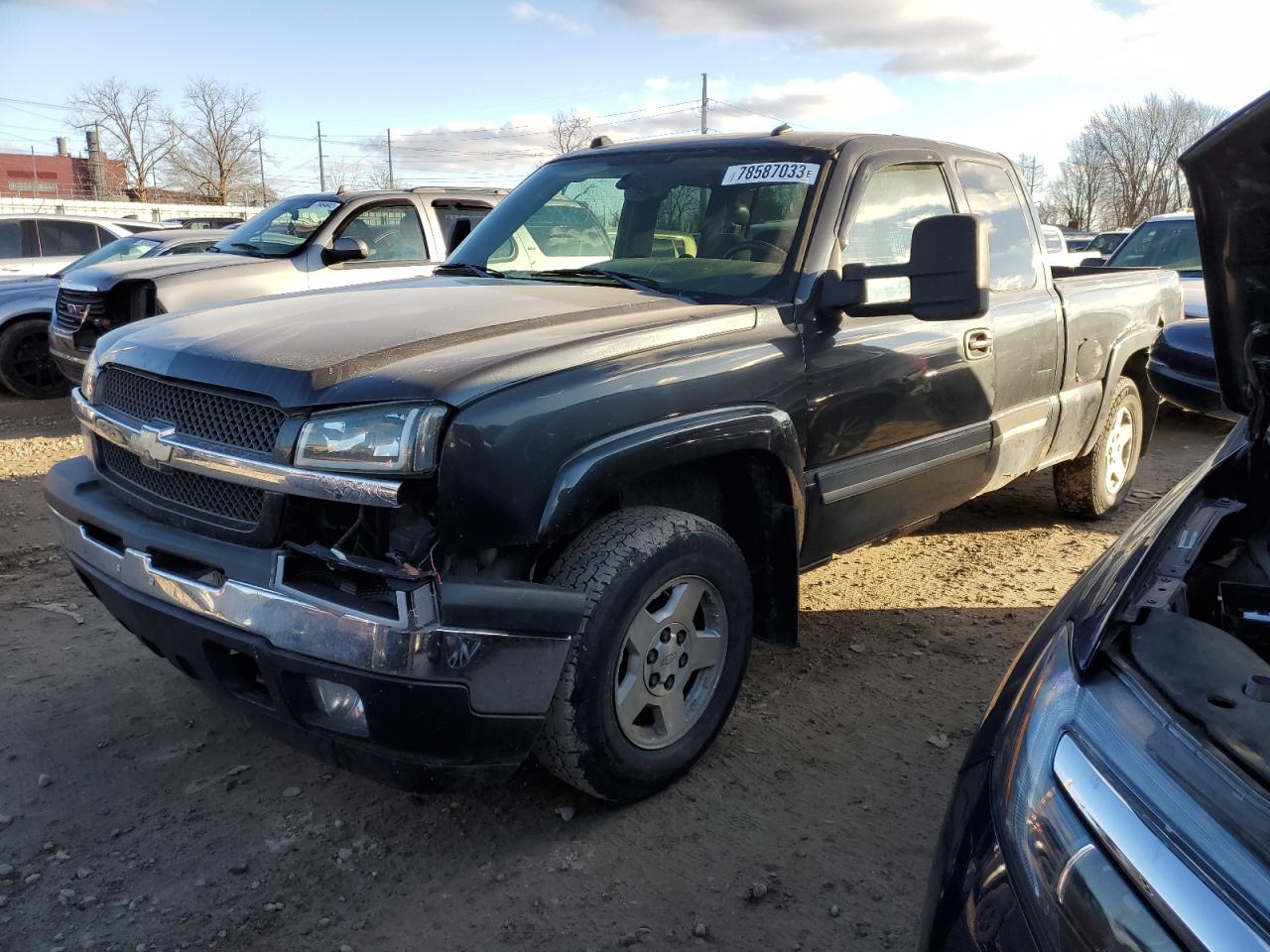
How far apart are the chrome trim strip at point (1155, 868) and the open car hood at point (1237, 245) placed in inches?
44.3

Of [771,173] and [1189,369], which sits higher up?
[771,173]

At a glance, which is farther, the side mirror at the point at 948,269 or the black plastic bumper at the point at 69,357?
the black plastic bumper at the point at 69,357

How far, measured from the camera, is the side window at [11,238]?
1198cm

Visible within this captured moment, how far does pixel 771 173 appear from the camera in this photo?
355cm

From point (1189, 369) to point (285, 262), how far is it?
7.00 meters

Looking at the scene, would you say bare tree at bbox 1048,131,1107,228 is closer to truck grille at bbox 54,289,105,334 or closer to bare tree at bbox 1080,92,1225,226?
bare tree at bbox 1080,92,1225,226

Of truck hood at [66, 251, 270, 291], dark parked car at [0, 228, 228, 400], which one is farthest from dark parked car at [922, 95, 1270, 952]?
dark parked car at [0, 228, 228, 400]

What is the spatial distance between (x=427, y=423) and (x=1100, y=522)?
4.75 m

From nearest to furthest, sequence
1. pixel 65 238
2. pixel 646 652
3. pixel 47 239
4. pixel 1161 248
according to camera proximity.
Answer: pixel 646 652 < pixel 1161 248 < pixel 47 239 < pixel 65 238

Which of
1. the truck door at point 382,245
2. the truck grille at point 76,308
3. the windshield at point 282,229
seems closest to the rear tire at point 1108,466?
the truck door at point 382,245

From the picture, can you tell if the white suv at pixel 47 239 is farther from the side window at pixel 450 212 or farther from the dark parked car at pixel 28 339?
the side window at pixel 450 212

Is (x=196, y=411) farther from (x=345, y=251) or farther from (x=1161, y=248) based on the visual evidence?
(x=1161, y=248)

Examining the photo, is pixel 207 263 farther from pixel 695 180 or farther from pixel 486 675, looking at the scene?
pixel 486 675

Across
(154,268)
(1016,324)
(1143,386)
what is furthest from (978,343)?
(154,268)
